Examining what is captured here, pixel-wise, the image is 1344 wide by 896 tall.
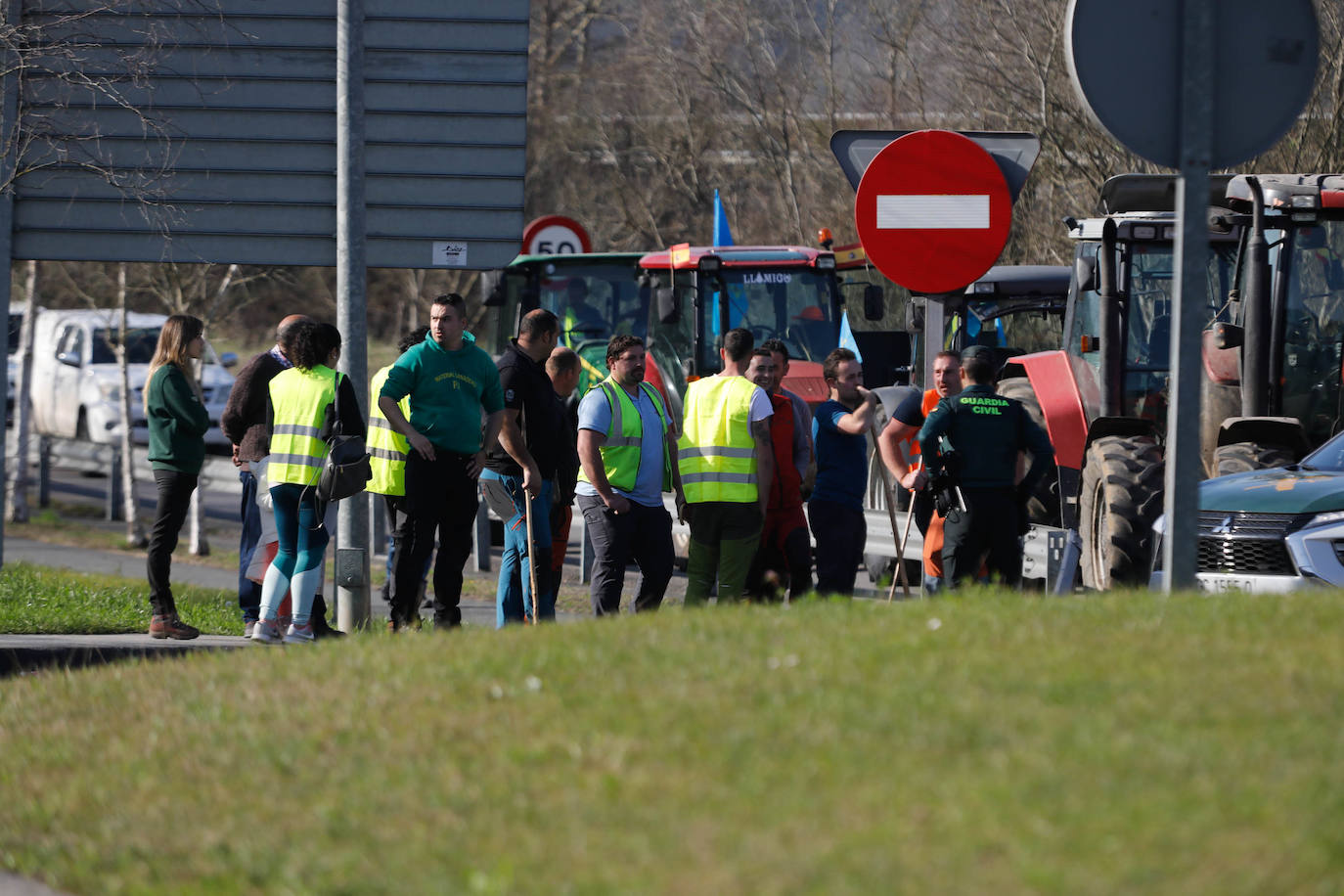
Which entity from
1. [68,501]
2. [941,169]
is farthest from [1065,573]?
[68,501]

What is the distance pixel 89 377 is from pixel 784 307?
1493 cm

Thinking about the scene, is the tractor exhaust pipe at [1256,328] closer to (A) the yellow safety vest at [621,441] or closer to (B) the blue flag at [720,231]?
(A) the yellow safety vest at [621,441]

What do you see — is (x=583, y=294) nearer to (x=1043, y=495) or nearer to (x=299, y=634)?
(x=1043, y=495)

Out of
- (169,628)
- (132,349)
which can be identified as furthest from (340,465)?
(132,349)

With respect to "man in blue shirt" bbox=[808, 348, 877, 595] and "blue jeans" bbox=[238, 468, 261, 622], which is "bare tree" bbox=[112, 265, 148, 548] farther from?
"man in blue shirt" bbox=[808, 348, 877, 595]

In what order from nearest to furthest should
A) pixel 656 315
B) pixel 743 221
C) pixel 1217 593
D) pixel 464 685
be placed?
pixel 464 685 → pixel 1217 593 → pixel 656 315 → pixel 743 221

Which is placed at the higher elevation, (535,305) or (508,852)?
(535,305)

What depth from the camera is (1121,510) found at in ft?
32.6

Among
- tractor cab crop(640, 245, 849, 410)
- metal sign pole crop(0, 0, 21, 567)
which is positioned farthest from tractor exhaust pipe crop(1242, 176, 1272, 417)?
metal sign pole crop(0, 0, 21, 567)

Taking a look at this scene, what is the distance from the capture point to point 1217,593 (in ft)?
22.1

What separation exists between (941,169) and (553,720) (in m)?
4.51

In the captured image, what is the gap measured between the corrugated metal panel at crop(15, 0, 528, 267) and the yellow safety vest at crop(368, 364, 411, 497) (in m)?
2.16

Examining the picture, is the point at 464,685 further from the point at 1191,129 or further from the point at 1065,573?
the point at 1065,573

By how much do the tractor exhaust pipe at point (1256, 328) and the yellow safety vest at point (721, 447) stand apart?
277 centimetres
